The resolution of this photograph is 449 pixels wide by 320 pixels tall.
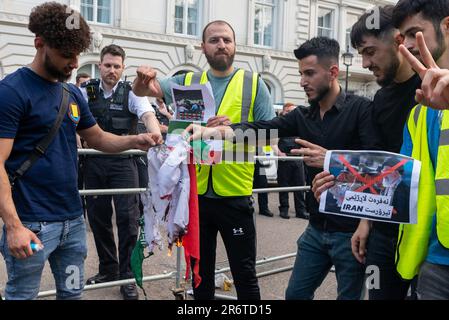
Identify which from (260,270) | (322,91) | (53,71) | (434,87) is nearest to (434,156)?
(434,87)

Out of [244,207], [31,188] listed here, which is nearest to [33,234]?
[31,188]

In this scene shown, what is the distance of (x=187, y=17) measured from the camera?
2025 cm

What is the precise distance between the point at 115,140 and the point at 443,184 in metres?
1.99

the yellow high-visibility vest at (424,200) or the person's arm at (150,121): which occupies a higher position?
the person's arm at (150,121)

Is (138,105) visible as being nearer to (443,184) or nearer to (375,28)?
(375,28)

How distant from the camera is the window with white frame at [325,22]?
2472cm

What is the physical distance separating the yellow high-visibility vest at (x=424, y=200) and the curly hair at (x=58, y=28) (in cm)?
171

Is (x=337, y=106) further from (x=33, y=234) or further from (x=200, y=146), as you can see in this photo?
(x=33, y=234)

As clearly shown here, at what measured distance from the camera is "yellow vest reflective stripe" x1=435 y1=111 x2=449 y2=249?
6.20ft

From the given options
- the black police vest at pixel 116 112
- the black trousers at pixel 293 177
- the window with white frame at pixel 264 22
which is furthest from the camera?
the window with white frame at pixel 264 22

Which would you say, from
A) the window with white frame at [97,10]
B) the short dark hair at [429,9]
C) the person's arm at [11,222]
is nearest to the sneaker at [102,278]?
the person's arm at [11,222]

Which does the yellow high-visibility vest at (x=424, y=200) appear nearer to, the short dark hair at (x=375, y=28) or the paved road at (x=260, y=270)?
the short dark hair at (x=375, y=28)

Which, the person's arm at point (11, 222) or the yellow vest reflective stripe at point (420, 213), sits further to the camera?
the person's arm at point (11, 222)
